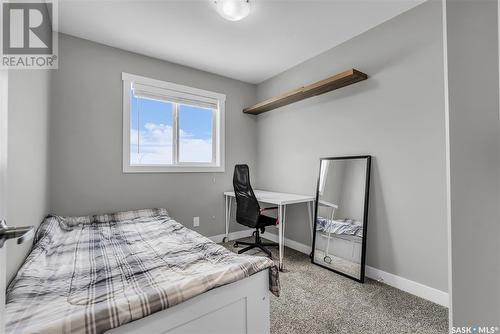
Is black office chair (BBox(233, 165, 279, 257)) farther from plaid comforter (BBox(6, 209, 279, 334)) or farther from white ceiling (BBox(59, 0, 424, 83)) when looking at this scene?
white ceiling (BBox(59, 0, 424, 83))

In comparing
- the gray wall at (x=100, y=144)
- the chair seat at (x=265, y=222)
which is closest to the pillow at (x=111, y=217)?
the gray wall at (x=100, y=144)

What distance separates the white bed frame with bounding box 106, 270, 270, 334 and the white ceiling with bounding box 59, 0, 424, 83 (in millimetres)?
2143

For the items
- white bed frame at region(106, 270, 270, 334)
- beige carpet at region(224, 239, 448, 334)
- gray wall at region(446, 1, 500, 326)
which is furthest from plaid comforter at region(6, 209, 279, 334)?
gray wall at region(446, 1, 500, 326)

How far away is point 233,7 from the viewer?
1780mm

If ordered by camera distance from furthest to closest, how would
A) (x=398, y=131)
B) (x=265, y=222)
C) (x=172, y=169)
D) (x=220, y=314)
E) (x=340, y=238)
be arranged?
1. (x=172, y=169)
2. (x=265, y=222)
3. (x=340, y=238)
4. (x=398, y=131)
5. (x=220, y=314)

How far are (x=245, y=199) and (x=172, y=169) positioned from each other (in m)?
1.05

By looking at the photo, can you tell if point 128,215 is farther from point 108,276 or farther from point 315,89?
point 315,89

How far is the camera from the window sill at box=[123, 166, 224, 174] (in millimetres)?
2654

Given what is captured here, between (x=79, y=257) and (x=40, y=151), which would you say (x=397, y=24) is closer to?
(x=79, y=257)

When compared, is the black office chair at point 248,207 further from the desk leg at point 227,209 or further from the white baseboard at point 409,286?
the white baseboard at point 409,286

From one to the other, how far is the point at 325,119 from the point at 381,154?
0.77 metres

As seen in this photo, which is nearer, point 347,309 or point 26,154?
point 26,154

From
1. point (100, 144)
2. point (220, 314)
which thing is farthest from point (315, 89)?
point (100, 144)

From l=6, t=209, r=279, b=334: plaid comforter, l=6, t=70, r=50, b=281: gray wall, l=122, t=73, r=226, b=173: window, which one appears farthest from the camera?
l=122, t=73, r=226, b=173: window
